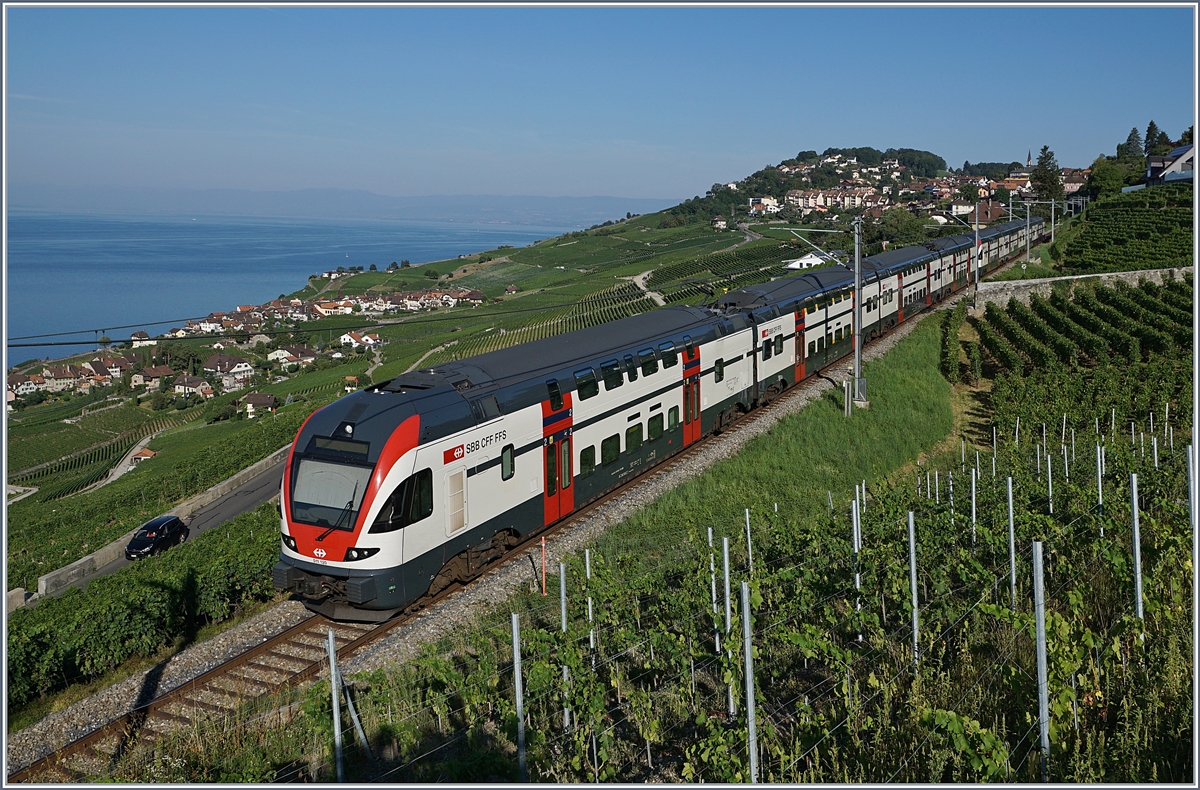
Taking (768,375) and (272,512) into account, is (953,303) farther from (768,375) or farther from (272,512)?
(272,512)

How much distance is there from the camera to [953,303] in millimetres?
44844

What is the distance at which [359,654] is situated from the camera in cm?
1219

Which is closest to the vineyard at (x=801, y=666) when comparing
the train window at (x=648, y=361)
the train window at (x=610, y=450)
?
the train window at (x=610, y=450)

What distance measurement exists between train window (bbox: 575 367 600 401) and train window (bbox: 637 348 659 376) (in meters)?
1.92

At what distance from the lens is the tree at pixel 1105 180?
11188 cm

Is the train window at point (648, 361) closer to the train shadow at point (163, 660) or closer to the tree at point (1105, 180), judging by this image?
the train shadow at point (163, 660)

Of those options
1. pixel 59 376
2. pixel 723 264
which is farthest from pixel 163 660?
pixel 59 376

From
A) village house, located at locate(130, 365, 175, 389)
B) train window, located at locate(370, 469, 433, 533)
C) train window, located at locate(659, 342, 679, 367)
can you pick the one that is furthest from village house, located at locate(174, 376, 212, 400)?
train window, located at locate(370, 469, 433, 533)

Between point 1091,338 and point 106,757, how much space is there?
36582mm

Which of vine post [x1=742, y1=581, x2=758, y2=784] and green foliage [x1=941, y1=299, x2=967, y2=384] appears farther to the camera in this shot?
green foliage [x1=941, y1=299, x2=967, y2=384]

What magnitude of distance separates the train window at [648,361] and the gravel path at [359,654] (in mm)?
2485

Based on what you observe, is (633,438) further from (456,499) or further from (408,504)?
(408,504)

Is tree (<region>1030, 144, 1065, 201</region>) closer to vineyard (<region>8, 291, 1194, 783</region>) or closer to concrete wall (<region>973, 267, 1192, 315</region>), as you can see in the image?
concrete wall (<region>973, 267, 1192, 315</region>)

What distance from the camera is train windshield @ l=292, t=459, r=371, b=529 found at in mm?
12203
